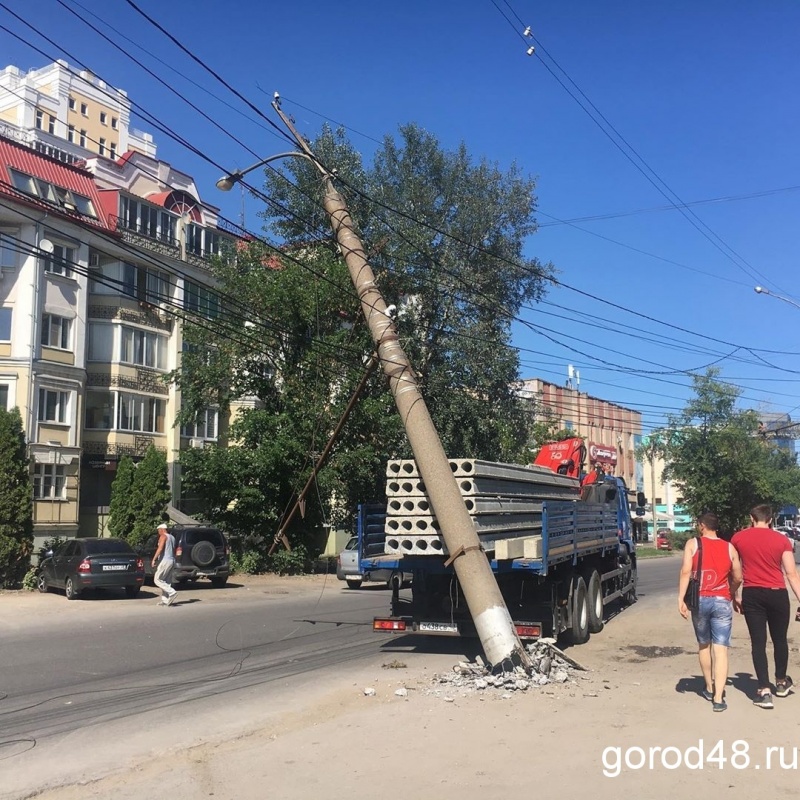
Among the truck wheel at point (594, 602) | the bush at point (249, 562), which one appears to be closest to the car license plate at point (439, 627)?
the truck wheel at point (594, 602)

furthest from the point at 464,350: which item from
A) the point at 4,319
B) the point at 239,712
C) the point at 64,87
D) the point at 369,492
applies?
the point at 64,87

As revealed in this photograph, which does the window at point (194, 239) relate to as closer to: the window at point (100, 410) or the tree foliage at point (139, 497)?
the window at point (100, 410)

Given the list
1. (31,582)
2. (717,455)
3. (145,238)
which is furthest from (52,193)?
(717,455)

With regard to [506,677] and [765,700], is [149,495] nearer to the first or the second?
[506,677]

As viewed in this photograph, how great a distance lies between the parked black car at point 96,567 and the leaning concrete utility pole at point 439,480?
11727 mm

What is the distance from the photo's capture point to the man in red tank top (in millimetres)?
7398

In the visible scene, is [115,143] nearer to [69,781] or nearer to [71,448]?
[71,448]

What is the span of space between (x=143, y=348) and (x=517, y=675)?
3283 centimetres

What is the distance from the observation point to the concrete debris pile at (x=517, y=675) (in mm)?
8430

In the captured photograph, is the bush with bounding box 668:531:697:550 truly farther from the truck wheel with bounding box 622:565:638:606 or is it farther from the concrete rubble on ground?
the concrete rubble on ground

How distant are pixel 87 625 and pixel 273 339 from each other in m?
16.1

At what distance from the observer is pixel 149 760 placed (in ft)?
21.3

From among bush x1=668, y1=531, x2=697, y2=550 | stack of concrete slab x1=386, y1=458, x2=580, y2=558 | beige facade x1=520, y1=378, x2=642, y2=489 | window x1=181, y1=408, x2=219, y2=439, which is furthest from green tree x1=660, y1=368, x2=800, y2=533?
stack of concrete slab x1=386, y1=458, x2=580, y2=558

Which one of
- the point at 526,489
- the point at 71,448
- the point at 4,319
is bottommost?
the point at 526,489
